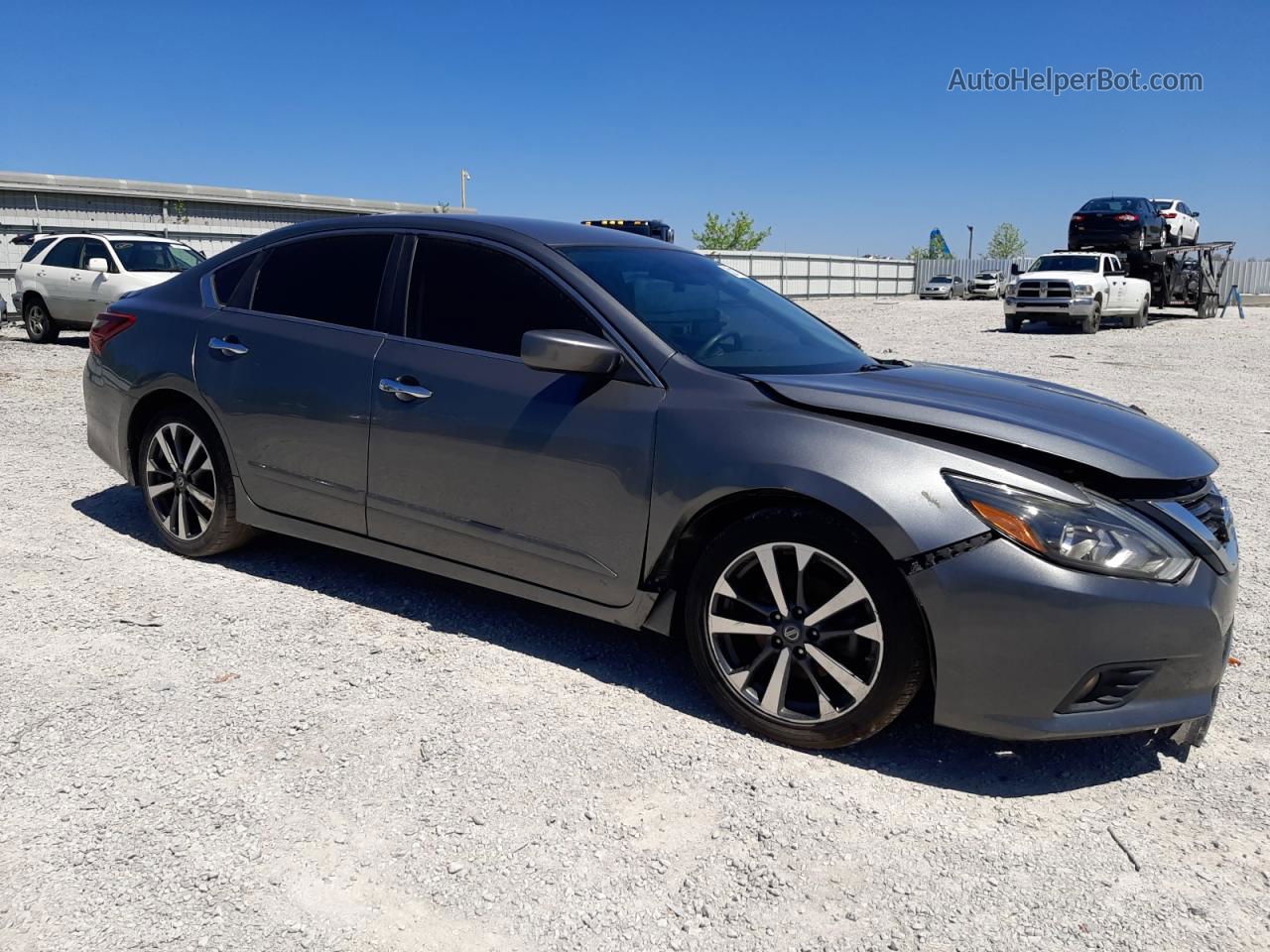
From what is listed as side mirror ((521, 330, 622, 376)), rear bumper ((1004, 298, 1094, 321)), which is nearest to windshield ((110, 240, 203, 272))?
side mirror ((521, 330, 622, 376))

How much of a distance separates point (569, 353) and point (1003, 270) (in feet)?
193

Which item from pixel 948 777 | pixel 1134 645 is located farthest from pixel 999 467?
pixel 948 777

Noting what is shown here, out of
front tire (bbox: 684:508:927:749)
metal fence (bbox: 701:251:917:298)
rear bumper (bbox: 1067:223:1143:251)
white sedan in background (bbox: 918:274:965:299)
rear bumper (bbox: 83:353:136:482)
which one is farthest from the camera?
white sedan in background (bbox: 918:274:965:299)

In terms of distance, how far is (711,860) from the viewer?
268cm

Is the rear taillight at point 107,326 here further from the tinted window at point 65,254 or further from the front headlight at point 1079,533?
the tinted window at point 65,254

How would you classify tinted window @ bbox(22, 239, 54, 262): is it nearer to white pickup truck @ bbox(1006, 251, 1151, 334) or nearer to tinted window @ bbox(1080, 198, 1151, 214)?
white pickup truck @ bbox(1006, 251, 1151, 334)

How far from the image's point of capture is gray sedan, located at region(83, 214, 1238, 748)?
9.53 ft

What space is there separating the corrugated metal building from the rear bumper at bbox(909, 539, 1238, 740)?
23686 millimetres

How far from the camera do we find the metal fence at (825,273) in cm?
3979

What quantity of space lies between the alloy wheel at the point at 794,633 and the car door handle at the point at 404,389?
143 cm

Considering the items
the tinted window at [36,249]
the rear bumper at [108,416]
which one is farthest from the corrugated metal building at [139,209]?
the rear bumper at [108,416]

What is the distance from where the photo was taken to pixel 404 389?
4.02m

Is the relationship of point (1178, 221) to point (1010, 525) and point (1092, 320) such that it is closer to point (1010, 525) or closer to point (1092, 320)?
point (1092, 320)

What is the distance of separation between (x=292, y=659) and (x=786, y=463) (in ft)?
6.64
